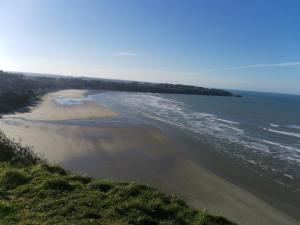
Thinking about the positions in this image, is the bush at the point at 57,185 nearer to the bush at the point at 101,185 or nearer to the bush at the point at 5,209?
the bush at the point at 101,185

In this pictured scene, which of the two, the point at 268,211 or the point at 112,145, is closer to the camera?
the point at 268,211

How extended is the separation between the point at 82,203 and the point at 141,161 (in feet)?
40.3

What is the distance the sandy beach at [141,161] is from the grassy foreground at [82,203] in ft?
14.0

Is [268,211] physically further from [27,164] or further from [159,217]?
[27,164]

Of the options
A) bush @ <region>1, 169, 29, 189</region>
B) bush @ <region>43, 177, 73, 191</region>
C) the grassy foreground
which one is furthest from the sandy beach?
bush @ <region>1, 169, 29, 189</region>

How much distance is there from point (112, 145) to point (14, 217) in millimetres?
17911

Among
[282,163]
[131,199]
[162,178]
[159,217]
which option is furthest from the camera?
[282,163]

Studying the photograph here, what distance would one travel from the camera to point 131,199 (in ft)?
34.7

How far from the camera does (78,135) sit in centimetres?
2931

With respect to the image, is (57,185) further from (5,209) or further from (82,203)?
(5,209)

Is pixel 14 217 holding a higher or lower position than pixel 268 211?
higher

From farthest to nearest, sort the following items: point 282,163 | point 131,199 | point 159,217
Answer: point 282,163
point 131,199
point 159,217

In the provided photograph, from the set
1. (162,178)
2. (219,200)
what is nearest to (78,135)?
(162,178)

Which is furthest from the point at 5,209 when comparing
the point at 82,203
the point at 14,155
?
the point at 14,155
